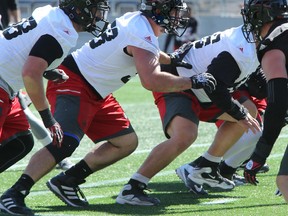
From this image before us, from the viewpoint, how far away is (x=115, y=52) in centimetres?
540

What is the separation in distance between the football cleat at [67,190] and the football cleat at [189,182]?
33.8 inches

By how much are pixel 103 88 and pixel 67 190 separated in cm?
71

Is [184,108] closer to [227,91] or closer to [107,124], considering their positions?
[227,91]

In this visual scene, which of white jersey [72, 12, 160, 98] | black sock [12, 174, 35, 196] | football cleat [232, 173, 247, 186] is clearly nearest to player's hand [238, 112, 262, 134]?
white jersey [72, 12, 160, 98]

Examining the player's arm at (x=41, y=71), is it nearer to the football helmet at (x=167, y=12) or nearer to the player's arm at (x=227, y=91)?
the football helmet at (x=167, y=12)

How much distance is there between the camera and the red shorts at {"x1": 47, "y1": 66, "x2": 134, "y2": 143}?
5363 millimetres

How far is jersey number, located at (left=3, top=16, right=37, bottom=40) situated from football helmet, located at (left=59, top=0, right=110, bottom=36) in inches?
9.5

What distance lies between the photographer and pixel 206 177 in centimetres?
610

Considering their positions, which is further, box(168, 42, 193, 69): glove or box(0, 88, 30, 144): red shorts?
box(168, 42, 193, 69): glove

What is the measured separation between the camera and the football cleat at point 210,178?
607cm

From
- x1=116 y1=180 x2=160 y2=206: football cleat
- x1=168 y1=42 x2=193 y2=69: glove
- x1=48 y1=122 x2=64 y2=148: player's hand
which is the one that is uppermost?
x1=48 y1=122 x2=64 y2=148: player's hand

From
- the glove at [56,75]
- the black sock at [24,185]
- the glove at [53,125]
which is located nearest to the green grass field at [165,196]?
the black sock at [24,185]

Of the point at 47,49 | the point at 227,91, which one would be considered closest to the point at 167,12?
the point at 227,91

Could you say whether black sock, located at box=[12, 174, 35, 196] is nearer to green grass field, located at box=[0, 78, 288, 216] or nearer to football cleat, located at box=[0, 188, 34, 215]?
football cleat, located at box=[0, 188, 34, 215]
